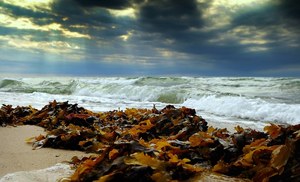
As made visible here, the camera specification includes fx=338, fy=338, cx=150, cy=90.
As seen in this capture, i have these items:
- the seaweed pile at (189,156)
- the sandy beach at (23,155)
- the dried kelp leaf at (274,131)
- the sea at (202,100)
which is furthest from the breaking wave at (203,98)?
the sandy beach at (23,155)

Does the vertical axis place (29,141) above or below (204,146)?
below

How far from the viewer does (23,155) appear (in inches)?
128

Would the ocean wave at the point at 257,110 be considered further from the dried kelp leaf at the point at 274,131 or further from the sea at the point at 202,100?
the dried kelp leaf at the point at 274,131

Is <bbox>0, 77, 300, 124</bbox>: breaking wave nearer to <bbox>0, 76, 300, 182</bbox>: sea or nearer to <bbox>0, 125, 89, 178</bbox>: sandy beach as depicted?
<bbox>0, 76, 300, 182</bbox>: sea

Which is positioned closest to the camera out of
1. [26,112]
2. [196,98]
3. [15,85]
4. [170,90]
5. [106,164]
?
[106,164]

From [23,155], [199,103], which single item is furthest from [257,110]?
[23,155]

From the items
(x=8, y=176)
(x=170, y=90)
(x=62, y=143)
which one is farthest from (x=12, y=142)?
(x=170, y=90)

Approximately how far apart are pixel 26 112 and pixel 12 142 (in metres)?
2.37

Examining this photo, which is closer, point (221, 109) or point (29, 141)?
point (29, 141)

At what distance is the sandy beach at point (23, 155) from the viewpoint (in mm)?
2797

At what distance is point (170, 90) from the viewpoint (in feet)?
48.5

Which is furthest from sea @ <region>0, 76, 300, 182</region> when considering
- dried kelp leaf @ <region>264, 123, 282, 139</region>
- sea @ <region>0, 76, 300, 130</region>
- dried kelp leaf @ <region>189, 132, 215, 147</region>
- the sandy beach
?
dried kelp leaf @ <region>264, 123, 282, 139</region>

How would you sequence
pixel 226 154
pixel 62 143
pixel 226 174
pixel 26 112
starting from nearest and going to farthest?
pixel 226 174 → pixel 226 154 → pixel 62 143 → pixel 26 112

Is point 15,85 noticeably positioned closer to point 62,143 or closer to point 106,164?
point 62,143
